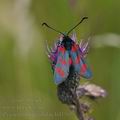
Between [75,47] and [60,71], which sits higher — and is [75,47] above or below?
above

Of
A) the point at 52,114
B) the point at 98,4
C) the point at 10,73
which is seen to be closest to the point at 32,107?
the point at 52,114

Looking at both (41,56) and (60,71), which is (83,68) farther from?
(41,56)

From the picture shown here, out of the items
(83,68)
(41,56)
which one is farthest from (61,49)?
(41,56)

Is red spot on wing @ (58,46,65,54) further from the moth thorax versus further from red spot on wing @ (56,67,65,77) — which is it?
red spot on wing @ (56,67,65,77)

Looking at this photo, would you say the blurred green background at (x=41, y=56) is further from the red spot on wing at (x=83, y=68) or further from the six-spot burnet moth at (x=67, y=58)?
the red spot on wing at (x=83, y=68)

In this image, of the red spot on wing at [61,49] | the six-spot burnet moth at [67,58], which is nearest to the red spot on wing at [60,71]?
the six-spot burnet moth at [67,58]

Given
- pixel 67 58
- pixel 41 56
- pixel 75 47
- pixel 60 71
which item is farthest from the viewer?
pixel 41 56
